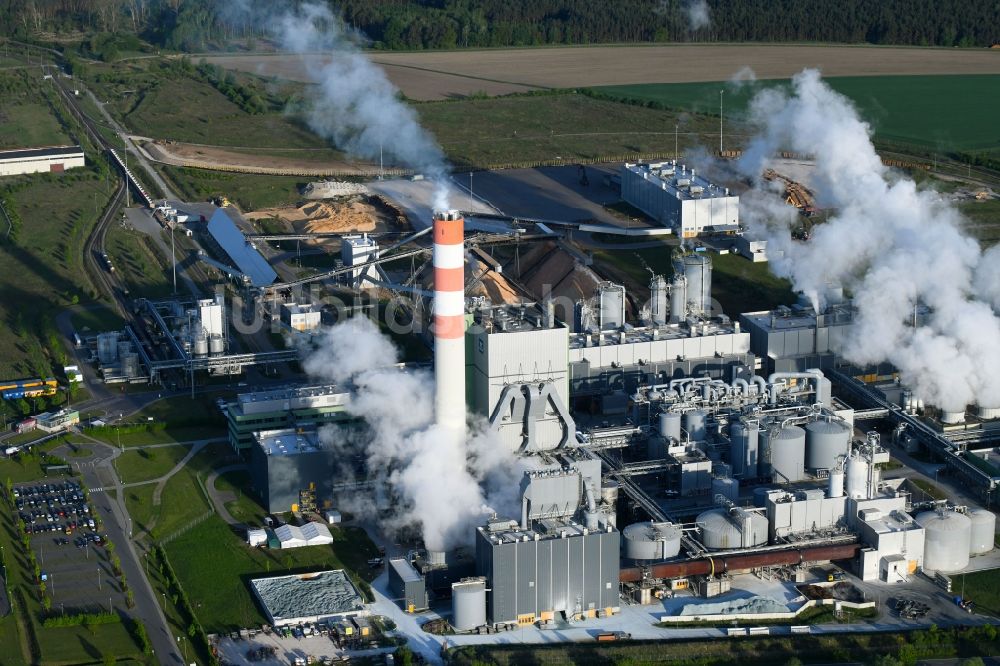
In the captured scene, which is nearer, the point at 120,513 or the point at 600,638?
the point at 600,638

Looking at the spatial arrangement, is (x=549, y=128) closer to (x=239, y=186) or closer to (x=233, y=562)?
(x=239, y=186)

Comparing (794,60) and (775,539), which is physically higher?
(794,60)

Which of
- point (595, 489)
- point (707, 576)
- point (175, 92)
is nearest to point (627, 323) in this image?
point (595, 489)

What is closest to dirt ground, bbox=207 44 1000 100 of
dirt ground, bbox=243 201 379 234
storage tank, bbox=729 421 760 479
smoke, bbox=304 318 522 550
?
dirt ground, bbox=243 201 379 234

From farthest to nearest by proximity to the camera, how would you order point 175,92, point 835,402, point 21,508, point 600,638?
point 175,92, point 835,402, point 21,508, point 600,638

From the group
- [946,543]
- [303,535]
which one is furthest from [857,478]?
[303,535]

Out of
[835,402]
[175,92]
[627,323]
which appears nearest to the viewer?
[835,402]

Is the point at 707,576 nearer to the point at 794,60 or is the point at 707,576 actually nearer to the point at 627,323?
the point at 627,323

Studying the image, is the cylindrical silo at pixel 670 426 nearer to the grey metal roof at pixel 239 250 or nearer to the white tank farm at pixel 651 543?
the white tank farm at pixel 651 543
